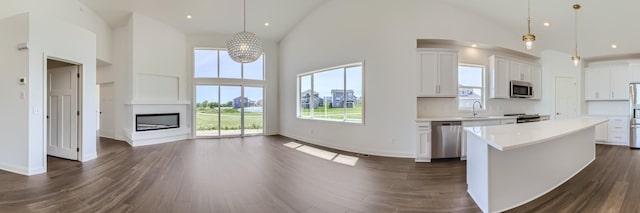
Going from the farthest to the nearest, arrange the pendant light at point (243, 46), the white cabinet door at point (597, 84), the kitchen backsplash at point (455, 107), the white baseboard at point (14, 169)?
the white cabinet door at point (597, 84), the kitchen backsplash at point (455, 107), the pendant light at point (243, 46), the white baseboard at point (14, 169)

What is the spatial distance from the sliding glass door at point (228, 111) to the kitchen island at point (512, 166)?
635 centimetres

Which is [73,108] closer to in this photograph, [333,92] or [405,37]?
[333,92]

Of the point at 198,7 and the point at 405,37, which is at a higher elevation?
the point at 198,7

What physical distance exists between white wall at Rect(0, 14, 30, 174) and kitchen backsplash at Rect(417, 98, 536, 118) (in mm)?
6300

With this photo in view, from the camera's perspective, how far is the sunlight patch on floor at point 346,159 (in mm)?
4398

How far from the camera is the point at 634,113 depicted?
6020mm

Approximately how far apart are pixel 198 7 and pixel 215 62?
1.88 m

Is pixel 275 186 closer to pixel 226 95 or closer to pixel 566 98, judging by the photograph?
pixel 226 95

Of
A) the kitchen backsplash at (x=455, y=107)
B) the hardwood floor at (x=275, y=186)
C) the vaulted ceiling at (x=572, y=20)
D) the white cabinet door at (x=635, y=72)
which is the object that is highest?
the vaulted ceiling at (x=572, y=20)

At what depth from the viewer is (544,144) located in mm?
2850

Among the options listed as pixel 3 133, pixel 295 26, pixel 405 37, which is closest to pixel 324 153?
pixel 405 37

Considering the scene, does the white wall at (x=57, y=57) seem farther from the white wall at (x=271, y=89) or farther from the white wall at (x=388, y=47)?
the white wall at (x=388, y=47)

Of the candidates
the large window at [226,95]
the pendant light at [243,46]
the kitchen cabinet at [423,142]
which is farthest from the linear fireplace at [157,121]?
the kitchen cabinet at [423,142]

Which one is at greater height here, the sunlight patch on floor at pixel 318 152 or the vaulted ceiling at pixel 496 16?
the vaulted ceiling at pixel 496 16
